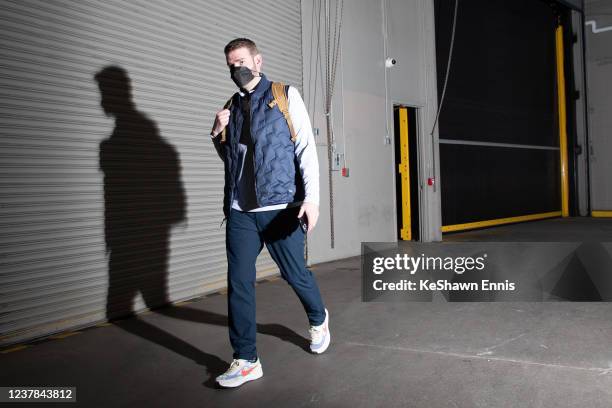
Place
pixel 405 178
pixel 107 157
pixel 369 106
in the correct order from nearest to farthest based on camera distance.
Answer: pixel 107 157
pixel 369 106
pixel 405 178

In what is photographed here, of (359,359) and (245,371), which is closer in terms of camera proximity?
(245,371)

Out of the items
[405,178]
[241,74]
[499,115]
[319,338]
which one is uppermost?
[499,115]

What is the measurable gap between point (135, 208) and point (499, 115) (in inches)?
308

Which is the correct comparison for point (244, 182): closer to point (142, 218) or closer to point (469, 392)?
point (469, 392)

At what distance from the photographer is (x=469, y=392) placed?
2258mm

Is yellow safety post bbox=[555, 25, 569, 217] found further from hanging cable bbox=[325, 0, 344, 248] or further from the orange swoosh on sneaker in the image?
the orange swoosh on sneaker

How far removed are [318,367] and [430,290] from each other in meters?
2.08

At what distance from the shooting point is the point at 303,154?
2.54 m

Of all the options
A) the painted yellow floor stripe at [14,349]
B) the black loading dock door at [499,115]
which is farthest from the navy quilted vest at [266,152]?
the black loading dock door at [499,115]

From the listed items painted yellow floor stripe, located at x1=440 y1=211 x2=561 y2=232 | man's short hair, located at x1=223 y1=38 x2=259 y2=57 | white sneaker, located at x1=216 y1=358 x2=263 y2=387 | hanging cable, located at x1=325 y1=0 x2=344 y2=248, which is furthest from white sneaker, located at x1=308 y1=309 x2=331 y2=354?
painted yellow floor stripe, located at x1=440 y1=211 x2=561 y2=232

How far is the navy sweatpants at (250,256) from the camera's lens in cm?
240

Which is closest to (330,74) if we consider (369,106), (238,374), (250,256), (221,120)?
(369,106)

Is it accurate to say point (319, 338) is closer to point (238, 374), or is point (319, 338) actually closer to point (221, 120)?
point (238, 374)

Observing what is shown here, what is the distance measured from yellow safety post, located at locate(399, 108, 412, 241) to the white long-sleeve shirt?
18.1ft
